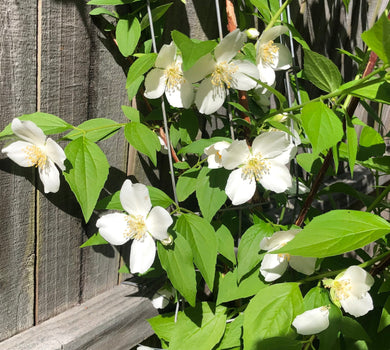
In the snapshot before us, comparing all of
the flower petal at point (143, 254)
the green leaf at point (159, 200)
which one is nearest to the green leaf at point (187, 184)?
the green leaf at point (159, 200)

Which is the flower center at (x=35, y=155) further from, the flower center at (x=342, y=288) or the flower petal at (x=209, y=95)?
the flower center at (x=342, y=288)

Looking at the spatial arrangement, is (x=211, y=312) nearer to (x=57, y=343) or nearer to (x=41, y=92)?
(x=57, y=343)

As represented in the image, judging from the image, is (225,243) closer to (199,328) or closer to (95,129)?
(199,328)

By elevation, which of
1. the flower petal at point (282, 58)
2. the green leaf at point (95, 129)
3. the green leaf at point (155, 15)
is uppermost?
the green leaf at point (155, 15)

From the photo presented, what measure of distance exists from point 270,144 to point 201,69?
238 mm

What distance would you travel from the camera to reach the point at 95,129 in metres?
→ 1.05

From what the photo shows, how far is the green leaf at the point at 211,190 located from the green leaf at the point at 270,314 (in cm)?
22

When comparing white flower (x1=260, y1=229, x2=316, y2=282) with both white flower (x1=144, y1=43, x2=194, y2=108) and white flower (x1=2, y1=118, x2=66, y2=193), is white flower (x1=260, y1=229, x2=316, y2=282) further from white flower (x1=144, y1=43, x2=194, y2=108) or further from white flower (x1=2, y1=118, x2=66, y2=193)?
white flower (x1=2, y1=118, x2=66, y2=193)

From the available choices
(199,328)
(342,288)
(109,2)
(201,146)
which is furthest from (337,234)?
(109,2)

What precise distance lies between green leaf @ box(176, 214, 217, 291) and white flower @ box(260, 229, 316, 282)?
13 centimetres

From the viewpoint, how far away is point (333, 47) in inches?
87.8

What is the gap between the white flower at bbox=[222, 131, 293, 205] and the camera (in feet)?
3.35

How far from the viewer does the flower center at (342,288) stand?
37.9 inches

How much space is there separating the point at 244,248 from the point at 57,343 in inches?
21.1
